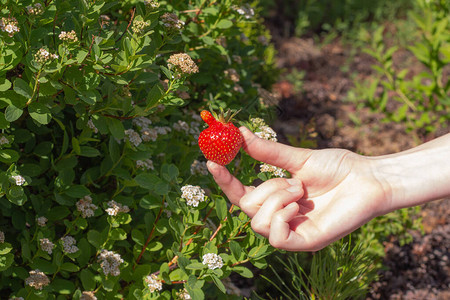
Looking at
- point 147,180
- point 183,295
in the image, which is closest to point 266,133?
point 147,180

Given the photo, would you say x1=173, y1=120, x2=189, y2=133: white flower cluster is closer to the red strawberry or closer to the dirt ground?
the red strawberry

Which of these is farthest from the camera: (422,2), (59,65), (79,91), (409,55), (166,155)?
(409,55)

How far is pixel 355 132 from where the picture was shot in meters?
4.78

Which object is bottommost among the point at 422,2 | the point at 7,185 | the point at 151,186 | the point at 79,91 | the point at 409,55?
the point at 409,55

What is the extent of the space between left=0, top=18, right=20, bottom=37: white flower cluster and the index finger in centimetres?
72

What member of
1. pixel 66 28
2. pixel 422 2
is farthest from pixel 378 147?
pixel 66 28

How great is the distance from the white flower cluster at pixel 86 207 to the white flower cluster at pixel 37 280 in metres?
0.26

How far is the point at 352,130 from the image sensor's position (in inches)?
190

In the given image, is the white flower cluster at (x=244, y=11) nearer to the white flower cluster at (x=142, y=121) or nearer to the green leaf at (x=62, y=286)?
the white flower cluster at (x=142, y=121)

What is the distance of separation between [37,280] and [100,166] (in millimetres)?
521

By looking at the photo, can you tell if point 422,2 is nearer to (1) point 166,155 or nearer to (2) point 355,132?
(2) point 355,132

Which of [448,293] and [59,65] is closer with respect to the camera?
[59,65]

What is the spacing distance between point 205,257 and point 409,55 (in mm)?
5447

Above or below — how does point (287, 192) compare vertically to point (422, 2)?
above
